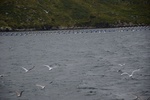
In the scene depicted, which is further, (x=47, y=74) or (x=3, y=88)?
(x=47, y=74)

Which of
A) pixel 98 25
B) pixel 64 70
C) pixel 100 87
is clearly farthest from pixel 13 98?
pixel 98 25

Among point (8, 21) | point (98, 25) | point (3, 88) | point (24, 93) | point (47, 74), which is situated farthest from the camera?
point (98, 25)

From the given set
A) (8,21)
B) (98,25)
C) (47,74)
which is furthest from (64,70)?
(98,25)

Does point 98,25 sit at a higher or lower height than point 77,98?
higher

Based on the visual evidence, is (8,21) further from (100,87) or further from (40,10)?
(100,87)

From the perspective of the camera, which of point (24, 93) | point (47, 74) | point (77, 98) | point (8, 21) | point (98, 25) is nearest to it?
point (77, 98)

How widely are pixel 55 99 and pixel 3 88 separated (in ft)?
24.8

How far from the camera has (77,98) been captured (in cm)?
2689

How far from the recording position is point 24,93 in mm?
29469

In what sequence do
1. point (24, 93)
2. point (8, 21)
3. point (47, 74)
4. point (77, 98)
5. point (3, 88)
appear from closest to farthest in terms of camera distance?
point (77, 98)
point (24, 93)
point (3, 88)
point (47, 74)
point (8, 21)

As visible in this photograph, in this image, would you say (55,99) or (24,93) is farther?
(24,93)

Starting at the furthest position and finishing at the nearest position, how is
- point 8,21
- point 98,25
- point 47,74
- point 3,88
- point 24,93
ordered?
point 98,25 < point 8,21 < point 47,74 < point 3,88 < point 24,93

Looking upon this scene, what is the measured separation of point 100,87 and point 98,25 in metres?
161

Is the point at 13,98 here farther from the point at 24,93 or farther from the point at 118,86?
the point at 118,86
